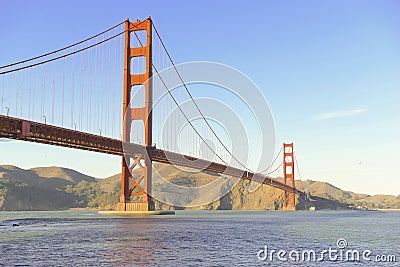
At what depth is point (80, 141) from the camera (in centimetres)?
5222

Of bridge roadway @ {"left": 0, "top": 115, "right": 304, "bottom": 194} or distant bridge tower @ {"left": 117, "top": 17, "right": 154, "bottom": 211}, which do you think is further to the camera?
distant bridge tower @ {"left": 117, "top": 17, "right": 154, "bottom": 211}

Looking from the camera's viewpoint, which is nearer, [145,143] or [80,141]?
[80,141]

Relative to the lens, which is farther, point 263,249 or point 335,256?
point 263,249

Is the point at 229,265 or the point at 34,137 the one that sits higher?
the point at 34,137

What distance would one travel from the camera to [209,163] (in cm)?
7319

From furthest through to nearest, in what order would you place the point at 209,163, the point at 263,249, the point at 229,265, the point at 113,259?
the point at 209,163
the point at 263,249
the point at 113,259
the point at 229,265

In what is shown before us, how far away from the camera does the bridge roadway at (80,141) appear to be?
43.7m

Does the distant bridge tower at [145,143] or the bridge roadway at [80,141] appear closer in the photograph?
the bridge roadway at [80,141]

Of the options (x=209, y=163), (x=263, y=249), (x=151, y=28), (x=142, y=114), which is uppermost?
(x=151, y=28)

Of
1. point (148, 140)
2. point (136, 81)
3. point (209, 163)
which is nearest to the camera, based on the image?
point (148, 140)

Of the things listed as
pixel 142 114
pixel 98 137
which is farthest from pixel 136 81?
pixel 98 137

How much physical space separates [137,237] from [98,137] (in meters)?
25.5

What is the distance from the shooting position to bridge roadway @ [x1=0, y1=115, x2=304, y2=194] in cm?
4369

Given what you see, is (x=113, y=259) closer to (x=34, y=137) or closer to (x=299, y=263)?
(x=299, y=263)
